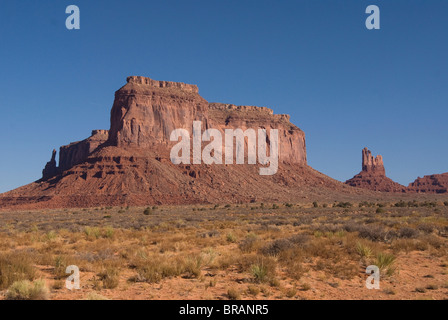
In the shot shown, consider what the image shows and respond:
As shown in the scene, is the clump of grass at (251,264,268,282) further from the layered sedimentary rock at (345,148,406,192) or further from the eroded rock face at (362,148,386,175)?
the eroded rock face at (362,148,386,175)

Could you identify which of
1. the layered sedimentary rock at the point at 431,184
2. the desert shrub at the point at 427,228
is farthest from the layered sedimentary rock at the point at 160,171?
the layered sedimentary rock at the point at 431,184

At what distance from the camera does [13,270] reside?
9.72 metres

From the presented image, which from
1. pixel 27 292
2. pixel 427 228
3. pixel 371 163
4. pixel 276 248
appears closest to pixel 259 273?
pixel 276 248

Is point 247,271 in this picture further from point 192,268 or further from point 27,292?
point 27,292

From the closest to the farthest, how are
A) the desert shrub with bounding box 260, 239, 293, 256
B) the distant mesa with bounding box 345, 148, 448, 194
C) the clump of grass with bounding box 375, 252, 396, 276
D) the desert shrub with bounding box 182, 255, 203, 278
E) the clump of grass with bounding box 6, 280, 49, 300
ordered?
the clump of grass with bounding box 6, 280, 49, 300
the clump of grass with bounding box 375, 252, 396, 276
the desert shrub with bounding box 182, 255, 203, 278
the desert shrub with bounding box 260, 239, 293, 256
the distant mesa with bounding box 345, 148, 448, 194

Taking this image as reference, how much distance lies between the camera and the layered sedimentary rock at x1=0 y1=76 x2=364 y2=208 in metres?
75.8

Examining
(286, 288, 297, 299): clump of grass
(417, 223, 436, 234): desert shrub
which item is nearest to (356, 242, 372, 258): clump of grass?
(286, 288, 297, 299): clump of grass

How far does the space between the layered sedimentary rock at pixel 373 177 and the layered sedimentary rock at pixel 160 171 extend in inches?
2032

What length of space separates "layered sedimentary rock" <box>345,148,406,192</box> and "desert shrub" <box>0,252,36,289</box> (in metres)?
167

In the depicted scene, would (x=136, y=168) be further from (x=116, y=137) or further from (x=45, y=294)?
(x=45, y=294)

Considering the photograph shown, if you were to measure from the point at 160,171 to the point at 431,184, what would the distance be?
15506 cm

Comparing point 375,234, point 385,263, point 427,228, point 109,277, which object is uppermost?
point 427,228

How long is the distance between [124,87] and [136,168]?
32647 millimetres

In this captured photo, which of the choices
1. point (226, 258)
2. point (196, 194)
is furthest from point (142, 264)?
point (196, 194)
